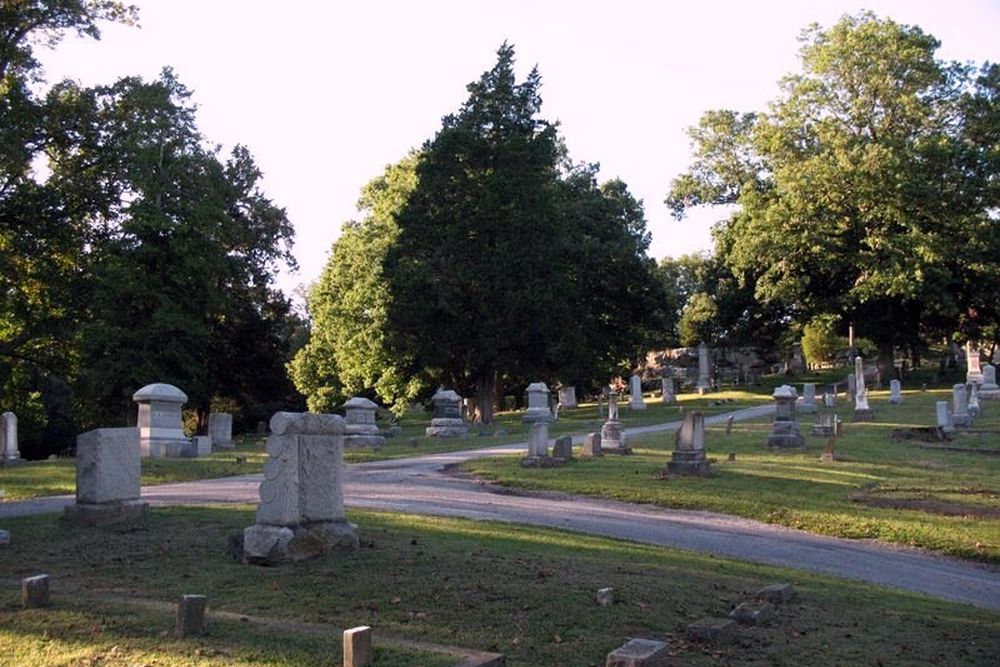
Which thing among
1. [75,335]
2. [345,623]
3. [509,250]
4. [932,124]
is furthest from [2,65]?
[932,124]

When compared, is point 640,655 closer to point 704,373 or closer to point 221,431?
point 221,431

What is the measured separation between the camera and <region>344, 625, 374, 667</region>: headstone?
6039 mm

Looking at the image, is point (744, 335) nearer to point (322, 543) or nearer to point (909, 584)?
point (909, 584)

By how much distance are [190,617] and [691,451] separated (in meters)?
15.0

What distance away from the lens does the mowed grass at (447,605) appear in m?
6.70

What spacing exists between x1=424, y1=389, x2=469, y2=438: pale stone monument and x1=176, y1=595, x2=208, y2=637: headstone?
93.9ft

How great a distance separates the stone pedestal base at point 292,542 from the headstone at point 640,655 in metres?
4.11

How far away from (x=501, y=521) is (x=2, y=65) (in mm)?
26931

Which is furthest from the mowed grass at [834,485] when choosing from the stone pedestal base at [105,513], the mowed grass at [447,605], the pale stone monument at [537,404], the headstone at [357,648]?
the pale stone monument at [537,404]

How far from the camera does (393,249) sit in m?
42.9

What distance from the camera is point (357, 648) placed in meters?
6.06

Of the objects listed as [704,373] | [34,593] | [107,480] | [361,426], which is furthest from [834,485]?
[704,373]

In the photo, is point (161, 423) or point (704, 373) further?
point (704, 373)

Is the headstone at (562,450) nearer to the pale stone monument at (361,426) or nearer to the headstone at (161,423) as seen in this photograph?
the pale stone monument at (361,426)
